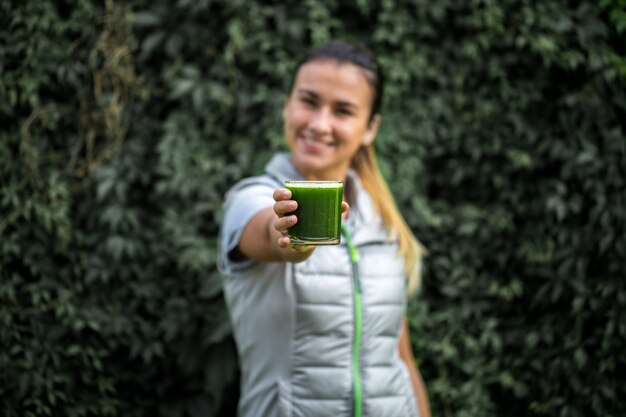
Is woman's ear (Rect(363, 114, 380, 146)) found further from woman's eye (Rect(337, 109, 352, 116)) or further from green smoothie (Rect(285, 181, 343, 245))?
green smoothie (Rect(285, 181, 343, 245))

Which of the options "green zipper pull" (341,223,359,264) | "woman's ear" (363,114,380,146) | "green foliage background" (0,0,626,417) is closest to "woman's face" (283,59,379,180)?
"woman's ear" (363,114,380,146)

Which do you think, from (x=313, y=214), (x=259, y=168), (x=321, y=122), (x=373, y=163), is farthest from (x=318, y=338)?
(x=259, y=168)

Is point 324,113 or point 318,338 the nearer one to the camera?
point 318,338

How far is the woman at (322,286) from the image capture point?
196cm

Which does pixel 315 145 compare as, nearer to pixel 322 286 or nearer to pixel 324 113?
pixel 324 113

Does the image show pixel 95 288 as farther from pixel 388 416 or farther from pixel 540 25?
pixel 540 25

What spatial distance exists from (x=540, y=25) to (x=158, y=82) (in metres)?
2.13

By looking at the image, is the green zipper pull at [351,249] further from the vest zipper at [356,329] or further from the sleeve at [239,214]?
the sleeve at [239,214]

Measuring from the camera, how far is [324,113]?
84.6 inches

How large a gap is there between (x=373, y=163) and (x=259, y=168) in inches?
33.1

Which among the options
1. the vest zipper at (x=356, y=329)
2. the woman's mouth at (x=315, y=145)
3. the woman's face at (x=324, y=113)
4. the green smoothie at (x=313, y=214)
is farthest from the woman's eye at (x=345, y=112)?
the green smoothie at (x=313, y=214)

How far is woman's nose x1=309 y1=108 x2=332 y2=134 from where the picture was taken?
2.12 m

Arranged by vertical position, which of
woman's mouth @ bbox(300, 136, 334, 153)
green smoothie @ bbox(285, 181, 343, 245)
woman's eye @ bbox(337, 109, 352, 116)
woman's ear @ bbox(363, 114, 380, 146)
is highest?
woman's eye @ bbox(337, 109, 352, 116)

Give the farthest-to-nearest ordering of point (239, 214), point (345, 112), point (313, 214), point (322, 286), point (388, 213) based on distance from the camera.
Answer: point (388, 213)
point (345, 112)
point (322, 286)
point (239, 214)
point (313, 214)
